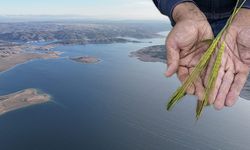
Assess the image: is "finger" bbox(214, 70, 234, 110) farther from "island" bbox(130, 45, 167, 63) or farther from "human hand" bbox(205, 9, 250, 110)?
"island" bbox(130, 45, 167, 63)

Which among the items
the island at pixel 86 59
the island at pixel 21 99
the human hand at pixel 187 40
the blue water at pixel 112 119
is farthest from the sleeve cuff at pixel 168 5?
the island at pixel 86 59

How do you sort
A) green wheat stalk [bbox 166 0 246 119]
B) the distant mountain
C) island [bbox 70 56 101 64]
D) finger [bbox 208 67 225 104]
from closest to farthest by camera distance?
green wheat stalk [bbox 166 0 246 119], finger [bbox 208 67 225 104], island [bbox 70 56 101 64], the distant mountain

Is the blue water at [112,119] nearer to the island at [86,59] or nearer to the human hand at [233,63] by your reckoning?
the island at [86,59]

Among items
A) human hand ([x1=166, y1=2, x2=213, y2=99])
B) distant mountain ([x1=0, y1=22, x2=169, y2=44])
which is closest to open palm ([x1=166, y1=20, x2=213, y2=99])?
human hand ([x1=166, y1=2, x2=213, y2=99])

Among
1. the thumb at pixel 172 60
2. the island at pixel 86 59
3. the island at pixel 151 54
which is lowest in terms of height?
the island at pixel 86 59

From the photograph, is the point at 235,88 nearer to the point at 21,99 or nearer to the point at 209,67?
the point at 209,67

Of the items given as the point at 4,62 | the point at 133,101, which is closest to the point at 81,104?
the point at 133,101

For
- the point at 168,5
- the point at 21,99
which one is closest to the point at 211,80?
the point at 168,5
